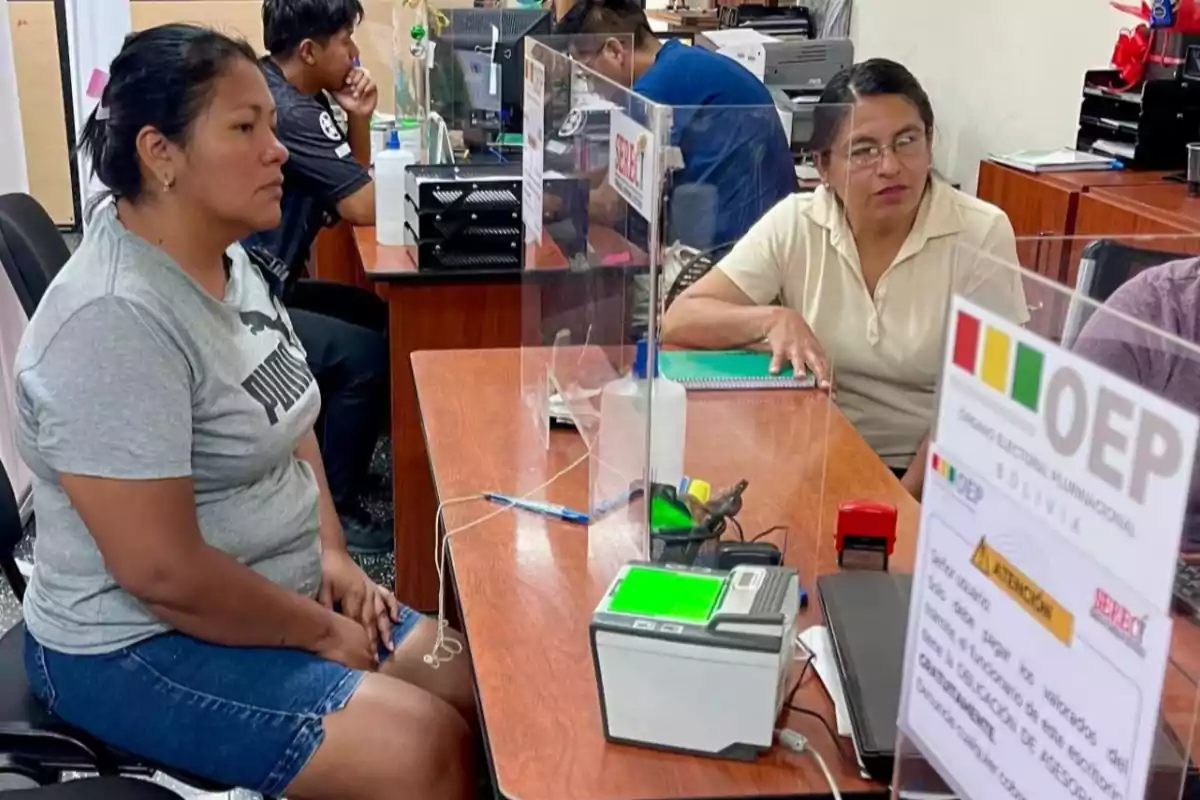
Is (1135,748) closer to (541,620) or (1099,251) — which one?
(541,620)

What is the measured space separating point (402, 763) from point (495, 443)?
1.70 feet

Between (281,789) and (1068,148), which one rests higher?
(1068,148)

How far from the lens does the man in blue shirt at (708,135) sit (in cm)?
165

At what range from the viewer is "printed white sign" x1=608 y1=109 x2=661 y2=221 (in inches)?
49.4

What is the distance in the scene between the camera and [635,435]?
1435 millimetres

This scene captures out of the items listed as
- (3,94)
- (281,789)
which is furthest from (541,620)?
(3,94)

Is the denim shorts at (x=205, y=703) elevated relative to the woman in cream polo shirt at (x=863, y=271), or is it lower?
lower

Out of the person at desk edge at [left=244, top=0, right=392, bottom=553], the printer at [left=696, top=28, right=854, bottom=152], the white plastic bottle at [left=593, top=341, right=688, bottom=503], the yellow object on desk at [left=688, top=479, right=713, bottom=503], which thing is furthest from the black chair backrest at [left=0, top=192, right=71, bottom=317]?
the printer at [left=696, top=28, right=854, bottom=152]

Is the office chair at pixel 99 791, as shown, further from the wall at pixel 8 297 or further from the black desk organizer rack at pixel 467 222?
the wall at pixel 8 297

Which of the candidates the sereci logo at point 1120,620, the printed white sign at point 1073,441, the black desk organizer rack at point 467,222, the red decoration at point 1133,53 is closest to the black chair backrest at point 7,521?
the black desk organizer rack at point 467,222

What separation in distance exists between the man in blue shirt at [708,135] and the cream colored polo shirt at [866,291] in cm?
6

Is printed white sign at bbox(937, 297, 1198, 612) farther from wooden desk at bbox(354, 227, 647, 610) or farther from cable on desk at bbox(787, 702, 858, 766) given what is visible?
wooden desk at bbox(354, 227, 647, 610)

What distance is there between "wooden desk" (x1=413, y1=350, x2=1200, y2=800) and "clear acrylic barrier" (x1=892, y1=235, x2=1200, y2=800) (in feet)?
0.11

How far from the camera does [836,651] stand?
117 cm
